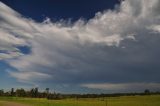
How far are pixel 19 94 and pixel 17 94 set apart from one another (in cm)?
190

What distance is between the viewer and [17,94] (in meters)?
200

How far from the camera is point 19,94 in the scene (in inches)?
7840

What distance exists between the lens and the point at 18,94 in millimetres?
199125

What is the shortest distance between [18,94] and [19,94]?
2.55ft

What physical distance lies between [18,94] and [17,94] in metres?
1.23
